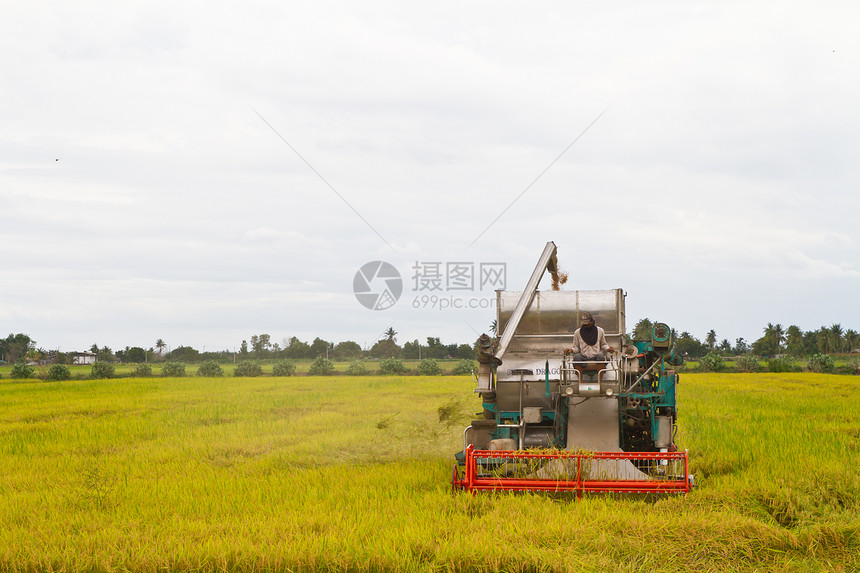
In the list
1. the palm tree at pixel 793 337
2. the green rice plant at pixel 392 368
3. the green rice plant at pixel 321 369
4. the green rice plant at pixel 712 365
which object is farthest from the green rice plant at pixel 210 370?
the palm tree at pixel 793 337

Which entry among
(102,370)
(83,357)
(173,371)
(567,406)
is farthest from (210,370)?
(83,357)

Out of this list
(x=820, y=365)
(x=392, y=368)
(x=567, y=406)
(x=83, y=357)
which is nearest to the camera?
(x=567, y=406)

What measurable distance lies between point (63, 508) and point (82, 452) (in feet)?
19.5

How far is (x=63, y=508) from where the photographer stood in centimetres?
906

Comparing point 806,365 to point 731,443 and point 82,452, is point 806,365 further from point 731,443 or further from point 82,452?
point 82,452

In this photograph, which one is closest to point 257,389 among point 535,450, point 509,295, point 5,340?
point 509,295

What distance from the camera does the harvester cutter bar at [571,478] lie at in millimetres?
8500

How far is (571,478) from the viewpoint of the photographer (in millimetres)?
8797

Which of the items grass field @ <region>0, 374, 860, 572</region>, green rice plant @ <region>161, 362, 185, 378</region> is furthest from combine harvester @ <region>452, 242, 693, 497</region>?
green rice plant @ <region>161, 362, 185, 378</region>

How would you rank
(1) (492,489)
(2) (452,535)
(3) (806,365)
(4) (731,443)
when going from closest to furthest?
(2) (452,535), (1) (492,489), (4) (731,443), (3) (806,365)

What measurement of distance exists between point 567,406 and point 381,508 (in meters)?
3.42

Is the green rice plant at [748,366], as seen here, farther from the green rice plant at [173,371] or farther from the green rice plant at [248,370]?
the green rice plant at [173,371]

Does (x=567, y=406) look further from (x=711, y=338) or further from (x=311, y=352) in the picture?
(x=711, y=338)

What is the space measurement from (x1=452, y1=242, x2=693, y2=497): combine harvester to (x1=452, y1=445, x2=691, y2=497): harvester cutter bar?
0.04 feet
